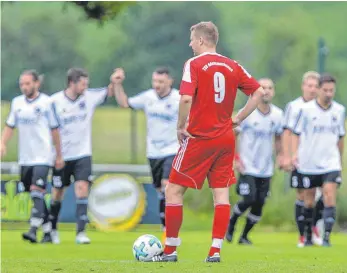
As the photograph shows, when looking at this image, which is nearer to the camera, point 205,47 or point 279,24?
point 205,47

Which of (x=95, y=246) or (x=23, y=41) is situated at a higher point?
(x=23, y=41)

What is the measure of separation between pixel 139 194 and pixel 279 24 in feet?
127

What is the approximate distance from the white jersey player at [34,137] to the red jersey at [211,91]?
16.3ft

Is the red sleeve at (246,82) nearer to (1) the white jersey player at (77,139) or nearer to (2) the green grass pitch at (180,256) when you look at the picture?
(2) the green grass pitch at (180,256)

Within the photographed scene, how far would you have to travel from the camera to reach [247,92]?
10.7m

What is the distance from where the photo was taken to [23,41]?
41.8 m

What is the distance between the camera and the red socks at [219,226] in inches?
419

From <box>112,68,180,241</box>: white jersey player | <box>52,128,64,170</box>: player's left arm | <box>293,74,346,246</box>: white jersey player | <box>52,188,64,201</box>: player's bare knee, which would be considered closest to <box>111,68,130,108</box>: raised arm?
<box>112,68,180,241</box>: white jersey player

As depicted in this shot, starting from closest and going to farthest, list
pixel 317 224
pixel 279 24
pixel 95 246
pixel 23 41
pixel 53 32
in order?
1. pixel 95 246
2. pixel 317 224
3. pixel 23 41
4. pixel 53 32
5. pixel 279 24

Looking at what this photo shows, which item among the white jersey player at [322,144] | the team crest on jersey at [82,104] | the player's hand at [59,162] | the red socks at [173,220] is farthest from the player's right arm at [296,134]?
the red socks at [173,220]

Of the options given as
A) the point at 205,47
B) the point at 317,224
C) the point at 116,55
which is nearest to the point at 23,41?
the point at 116,55

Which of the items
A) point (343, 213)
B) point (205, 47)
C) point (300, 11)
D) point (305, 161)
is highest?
point (300, 11)

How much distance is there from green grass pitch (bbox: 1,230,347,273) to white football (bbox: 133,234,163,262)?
0.15 m

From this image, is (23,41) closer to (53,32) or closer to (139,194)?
(53,32)
